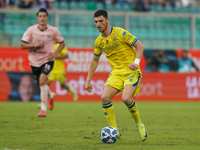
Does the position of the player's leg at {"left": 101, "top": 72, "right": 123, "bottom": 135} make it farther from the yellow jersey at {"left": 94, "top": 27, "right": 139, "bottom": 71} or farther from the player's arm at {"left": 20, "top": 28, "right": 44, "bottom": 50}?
the player's arm at {"left": 20, "top": 28, "right": 44, "bottom": 50}

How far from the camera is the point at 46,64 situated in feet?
30.0

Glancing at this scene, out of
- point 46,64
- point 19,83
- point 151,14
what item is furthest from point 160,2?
point 46,64

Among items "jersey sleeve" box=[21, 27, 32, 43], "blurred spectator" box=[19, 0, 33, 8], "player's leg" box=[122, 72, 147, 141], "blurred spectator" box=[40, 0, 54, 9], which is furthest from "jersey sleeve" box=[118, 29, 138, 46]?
"blurred spectator" box=[40, 0, 54, 9]

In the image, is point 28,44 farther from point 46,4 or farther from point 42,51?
point 46,4

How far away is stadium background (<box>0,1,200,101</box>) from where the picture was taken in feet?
52.4

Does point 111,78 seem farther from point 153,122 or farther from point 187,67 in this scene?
point 187,67

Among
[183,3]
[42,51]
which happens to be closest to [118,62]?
[42,51]

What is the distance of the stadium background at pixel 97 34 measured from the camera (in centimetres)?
1597

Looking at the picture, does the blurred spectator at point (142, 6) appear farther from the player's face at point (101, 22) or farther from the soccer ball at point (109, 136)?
the soccer ball at point (109, 136)

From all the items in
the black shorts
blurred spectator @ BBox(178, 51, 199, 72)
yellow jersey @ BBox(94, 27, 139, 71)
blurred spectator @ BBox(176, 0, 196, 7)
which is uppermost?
yellow jersey @ BBox(94, 27, 139, 71)

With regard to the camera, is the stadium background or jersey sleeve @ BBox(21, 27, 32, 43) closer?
jersey sleeve @ BBox(21, 27, 32, 43)

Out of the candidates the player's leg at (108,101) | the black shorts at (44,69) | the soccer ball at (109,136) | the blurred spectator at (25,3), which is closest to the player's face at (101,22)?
the player's leg at (108,101)

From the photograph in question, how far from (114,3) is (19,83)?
6952 mm

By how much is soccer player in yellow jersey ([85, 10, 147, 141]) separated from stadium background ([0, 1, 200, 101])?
369 inches
